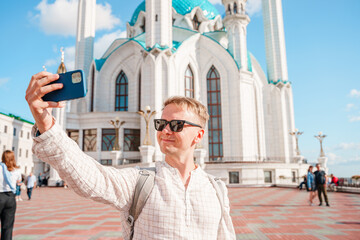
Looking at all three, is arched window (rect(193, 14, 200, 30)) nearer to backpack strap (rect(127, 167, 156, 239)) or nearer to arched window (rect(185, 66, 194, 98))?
arched window (rect(185, 66, 194, 98))

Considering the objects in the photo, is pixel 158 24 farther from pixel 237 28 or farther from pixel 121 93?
pixel 121 93

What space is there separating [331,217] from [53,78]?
7716mm

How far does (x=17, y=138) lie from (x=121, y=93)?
17.0 metres

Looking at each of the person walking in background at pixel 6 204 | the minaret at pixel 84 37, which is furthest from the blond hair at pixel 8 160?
the minaret at pixel 84 37

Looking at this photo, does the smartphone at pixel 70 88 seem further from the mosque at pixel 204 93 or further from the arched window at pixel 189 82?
the arched window at pixel 189 82

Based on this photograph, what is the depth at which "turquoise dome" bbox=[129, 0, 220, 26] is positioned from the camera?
34.3 meters

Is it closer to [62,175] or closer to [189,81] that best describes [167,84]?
[189,81]

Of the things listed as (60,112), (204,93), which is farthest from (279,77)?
(60,112)

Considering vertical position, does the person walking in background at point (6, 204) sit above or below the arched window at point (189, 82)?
below

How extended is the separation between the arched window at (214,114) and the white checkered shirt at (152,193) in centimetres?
2515

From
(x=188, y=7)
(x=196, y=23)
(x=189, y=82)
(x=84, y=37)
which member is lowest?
(x=189, y=82)

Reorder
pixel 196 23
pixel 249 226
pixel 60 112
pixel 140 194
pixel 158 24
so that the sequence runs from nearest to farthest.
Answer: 1. pixel 140 194
2. pixel 249 226
3. pixel 60 112
4. pixel 158 24
5. pixel 196 23

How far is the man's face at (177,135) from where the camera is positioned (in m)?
1.64

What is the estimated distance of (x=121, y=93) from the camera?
29.2 meters
